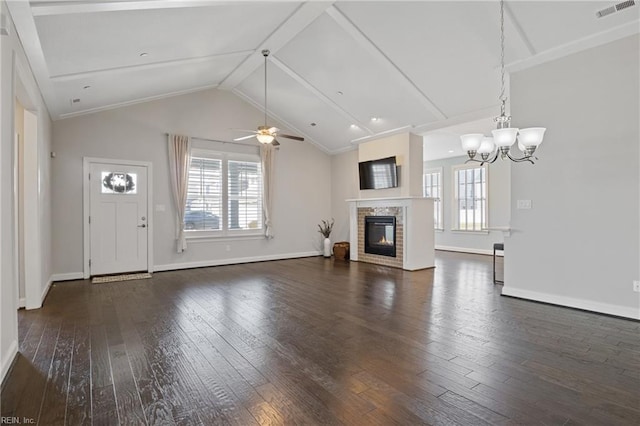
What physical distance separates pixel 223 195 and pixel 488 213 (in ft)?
23.2

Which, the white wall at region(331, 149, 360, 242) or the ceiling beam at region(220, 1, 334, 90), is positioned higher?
the ceiling beam at region(220, 1, 334, 90)

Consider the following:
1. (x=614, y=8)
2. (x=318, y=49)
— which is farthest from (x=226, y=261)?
(x=614, y=8)

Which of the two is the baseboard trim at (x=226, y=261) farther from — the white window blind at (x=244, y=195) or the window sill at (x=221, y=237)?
the white window blind at (x=244, y=195)

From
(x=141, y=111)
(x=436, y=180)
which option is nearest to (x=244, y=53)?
(x=141, y=111)

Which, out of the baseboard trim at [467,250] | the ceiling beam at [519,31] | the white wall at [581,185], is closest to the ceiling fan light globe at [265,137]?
the ceiling beam at [519,31]

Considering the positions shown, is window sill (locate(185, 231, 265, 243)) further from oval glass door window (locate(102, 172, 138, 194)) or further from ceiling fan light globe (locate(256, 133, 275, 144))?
ceiling fan light globe (locate(256, 133, 275, 144))

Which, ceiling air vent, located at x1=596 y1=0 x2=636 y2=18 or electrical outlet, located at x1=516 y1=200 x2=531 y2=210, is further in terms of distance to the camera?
electrical outlet, located at x1=516 y1=200 x2=531 y2=210

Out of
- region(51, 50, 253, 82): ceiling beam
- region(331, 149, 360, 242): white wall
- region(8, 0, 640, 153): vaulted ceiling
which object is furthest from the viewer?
region(331, 149, 360, 242): white wall

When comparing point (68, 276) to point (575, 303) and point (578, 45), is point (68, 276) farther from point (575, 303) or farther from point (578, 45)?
point (578, 45)

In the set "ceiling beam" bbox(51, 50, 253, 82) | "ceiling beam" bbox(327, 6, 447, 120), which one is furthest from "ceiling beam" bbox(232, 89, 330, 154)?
"ceiling beam" bbox(327, 6, 447, 120)

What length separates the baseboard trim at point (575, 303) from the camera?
366 cm

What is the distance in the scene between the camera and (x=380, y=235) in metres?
7.60

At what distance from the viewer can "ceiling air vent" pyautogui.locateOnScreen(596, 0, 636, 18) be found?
3279 millimetres

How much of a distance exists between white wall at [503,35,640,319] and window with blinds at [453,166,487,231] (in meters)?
5.10
